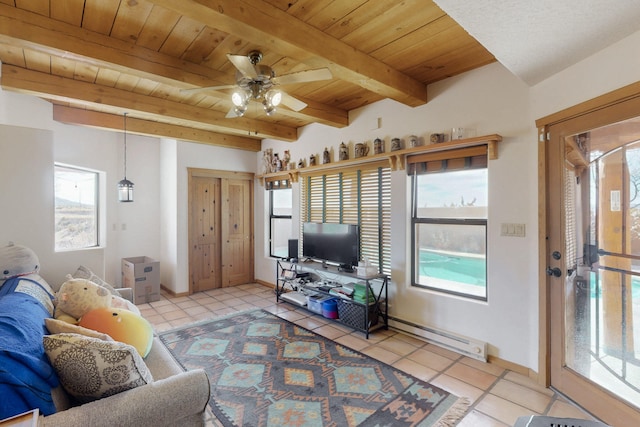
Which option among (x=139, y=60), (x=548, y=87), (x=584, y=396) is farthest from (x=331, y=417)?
(x=139, y=60)

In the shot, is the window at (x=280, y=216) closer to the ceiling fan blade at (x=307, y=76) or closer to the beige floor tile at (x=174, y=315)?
the beige floor tile at (x=174, y=315)

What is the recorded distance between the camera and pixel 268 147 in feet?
17.7

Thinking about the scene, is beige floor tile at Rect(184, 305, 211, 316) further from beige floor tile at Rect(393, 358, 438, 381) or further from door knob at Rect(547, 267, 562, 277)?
door knob at Rect(547, 267, 562, 277)

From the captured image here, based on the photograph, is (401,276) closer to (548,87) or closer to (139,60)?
(548,87)

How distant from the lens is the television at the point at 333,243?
12.1 feet

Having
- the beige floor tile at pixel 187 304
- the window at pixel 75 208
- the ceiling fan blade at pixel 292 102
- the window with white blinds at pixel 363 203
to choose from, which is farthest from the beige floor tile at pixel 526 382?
the window at pixel 75 208

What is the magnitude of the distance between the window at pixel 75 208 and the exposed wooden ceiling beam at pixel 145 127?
0.79 m

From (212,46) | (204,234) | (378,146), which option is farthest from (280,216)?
(212,46)

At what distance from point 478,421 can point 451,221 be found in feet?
5.62

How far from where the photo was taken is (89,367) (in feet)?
4.08

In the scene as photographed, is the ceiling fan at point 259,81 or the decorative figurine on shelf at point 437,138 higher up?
the ceiling fan at point 259,81

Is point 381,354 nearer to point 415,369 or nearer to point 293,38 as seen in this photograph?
point 415,369

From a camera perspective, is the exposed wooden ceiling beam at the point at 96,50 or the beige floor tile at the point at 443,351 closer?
the exposed wooden ceiling beam at the point at 96,50

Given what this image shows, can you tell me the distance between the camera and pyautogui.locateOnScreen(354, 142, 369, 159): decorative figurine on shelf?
3.77 meters
